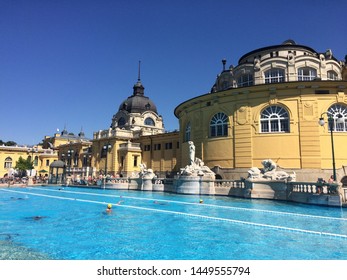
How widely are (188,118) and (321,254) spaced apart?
27.2m

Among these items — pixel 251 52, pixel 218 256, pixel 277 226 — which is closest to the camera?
pixel 218 256

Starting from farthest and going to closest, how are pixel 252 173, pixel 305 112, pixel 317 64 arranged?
pixel 317 64, pixel 305 112, pixel 252 173

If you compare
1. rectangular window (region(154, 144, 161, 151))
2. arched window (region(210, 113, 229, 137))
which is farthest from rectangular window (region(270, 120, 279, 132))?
rectangular window (region(154, 144, 161, 151))

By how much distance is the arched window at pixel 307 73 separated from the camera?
29188 millimetres

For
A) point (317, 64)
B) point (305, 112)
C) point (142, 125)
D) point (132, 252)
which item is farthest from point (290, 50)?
point (142, 125)

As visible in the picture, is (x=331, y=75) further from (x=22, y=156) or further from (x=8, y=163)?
(x=8, y=163)

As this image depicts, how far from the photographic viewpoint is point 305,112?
25094mm

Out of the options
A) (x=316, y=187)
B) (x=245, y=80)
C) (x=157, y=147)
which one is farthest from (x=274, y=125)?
(x=157, y=147)

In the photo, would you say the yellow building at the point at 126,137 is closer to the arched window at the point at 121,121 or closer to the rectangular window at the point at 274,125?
the arched window at the point at 121,121

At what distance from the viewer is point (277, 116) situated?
86.0 feet

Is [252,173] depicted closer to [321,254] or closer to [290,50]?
[321,254]

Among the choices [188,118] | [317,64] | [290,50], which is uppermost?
[290,50]

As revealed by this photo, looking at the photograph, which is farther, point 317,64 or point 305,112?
point 317,64

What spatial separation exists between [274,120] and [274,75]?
6.59 metres
